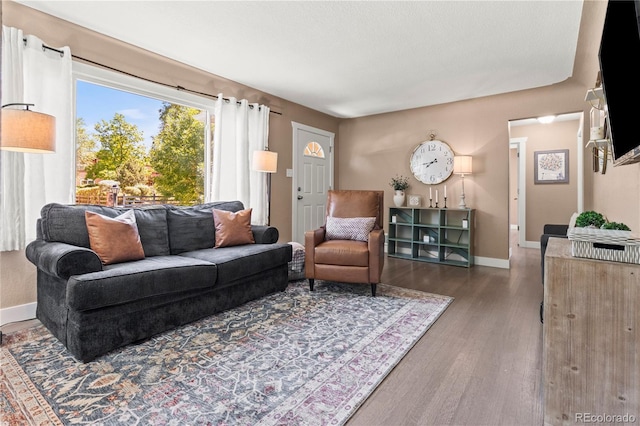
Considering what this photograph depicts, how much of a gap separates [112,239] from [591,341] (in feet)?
9.48

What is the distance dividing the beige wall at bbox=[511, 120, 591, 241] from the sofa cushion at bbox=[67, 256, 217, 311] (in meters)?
5.92

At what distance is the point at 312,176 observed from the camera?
5.48 metres

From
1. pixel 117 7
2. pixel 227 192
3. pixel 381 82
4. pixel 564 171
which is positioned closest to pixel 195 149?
pixel 227 192

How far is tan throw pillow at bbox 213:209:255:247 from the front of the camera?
327cm

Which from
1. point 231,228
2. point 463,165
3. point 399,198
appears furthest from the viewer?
point 399,198

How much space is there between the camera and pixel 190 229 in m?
3.17

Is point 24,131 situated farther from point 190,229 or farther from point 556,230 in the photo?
point 556,230

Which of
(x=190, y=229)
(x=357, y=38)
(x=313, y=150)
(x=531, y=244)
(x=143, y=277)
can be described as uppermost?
(x=357, y=38)

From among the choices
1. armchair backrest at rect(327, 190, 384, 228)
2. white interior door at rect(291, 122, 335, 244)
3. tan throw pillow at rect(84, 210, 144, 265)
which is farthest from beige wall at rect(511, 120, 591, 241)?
tan throw pillow at rect(84, 210, 144, 265)

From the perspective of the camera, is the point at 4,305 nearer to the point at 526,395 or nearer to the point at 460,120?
the point at 526,395

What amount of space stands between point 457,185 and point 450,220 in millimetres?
525

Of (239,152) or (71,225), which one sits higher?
(239,152)

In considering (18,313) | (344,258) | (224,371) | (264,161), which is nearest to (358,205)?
(344,258)

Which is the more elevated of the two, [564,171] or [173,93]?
[173,93]
